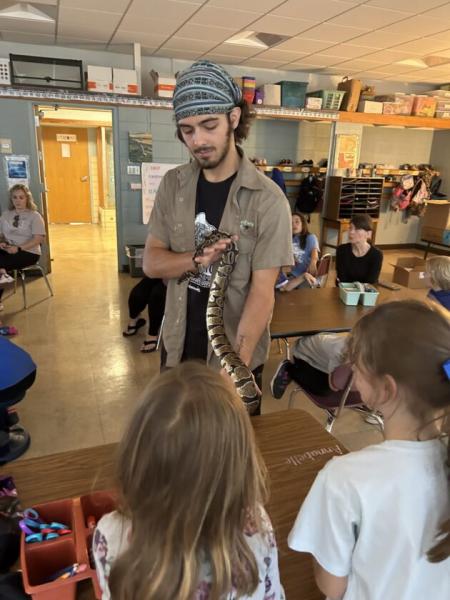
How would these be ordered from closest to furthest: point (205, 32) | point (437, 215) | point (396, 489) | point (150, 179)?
point (396, 489) < point (205, 32) < point (150, 179) < point (437, 215)

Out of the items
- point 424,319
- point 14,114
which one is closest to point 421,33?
point 14,114

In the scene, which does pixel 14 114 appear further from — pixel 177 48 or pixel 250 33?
pixel 250 33

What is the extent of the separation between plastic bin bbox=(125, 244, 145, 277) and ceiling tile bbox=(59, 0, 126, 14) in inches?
132

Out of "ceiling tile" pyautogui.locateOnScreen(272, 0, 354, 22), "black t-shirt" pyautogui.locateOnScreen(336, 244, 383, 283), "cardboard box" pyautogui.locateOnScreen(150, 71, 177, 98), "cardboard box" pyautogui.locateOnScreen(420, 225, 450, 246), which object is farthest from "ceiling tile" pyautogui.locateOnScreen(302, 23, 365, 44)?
"cardboard box" pyautogui.locateOnScreen(420, 225, 450, 246)

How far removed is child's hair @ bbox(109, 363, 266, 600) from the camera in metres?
0.77

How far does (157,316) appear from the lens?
4.63 meters

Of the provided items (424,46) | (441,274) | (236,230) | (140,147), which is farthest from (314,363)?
(424,46)

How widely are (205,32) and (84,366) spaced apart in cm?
481

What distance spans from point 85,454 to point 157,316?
128 inches

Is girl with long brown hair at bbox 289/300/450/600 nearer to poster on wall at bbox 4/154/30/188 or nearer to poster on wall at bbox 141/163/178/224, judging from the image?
poster on wall at bbox 141/163/178/224

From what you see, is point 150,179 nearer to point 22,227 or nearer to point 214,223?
point 22,227

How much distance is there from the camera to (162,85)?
280 inches

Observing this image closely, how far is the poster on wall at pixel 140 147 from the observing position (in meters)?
7.34

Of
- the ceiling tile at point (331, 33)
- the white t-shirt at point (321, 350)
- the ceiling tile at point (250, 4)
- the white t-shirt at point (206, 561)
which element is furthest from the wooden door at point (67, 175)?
the white t-shirt at point (206, 561)
